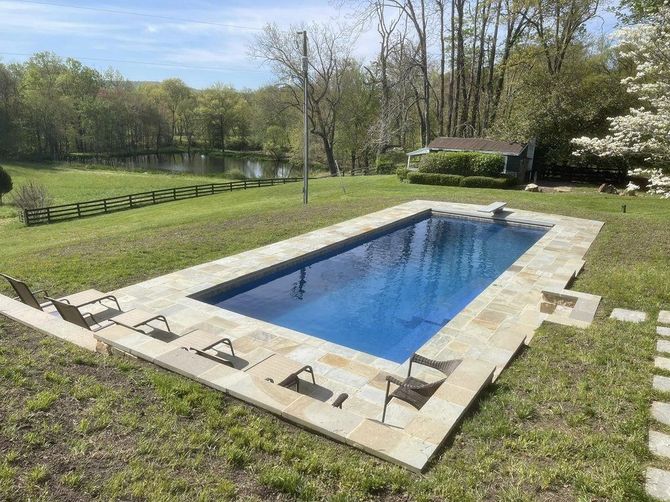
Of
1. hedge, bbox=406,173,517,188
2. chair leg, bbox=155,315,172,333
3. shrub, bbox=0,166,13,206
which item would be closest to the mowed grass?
shrub, bbox=0,166,13,206

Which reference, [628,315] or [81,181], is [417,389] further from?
[81,181]

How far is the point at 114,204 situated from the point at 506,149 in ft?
67.2

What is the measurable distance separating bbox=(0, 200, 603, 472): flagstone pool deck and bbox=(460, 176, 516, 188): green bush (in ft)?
32.4

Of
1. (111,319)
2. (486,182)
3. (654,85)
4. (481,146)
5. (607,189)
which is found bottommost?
(111,319)

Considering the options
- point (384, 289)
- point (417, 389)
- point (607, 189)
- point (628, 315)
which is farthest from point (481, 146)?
point (417, 389)

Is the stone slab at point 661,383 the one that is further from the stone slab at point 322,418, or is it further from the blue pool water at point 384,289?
the blue pool water at point 384,289

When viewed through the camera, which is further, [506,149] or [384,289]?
[506,149]

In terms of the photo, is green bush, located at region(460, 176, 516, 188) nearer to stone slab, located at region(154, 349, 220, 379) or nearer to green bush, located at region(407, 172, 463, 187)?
green bush, located at region(407, 172, 463, 187)

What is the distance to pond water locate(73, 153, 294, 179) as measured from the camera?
159ft

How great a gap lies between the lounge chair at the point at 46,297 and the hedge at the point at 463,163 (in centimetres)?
1891

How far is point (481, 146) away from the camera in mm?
23469

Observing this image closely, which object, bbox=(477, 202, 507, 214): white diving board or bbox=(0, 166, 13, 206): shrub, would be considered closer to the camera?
bbox=(477, 202, 507, 214): white diving board

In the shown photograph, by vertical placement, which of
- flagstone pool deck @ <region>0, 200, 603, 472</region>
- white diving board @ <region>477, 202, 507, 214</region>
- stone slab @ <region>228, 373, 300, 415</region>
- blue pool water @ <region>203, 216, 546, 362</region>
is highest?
white diving board @ <region>477, 202, 507, 214</region>

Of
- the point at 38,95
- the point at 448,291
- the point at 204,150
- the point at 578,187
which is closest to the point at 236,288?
the point at 448,291
